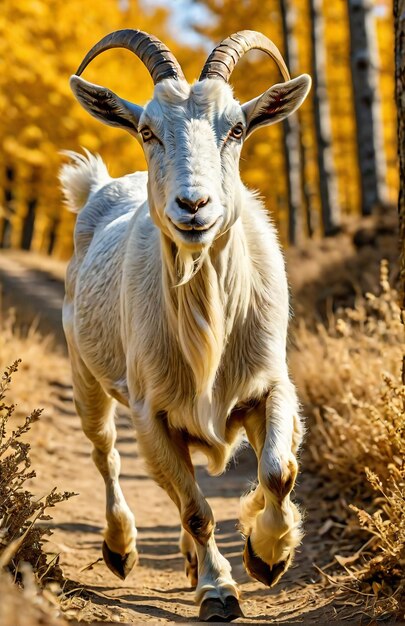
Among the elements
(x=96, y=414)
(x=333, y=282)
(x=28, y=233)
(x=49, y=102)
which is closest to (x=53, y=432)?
(x=96, y=414)

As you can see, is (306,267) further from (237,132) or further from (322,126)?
(237,132)

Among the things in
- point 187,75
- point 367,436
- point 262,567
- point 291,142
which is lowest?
point 262,567

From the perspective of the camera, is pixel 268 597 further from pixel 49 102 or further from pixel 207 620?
pixel 49 102

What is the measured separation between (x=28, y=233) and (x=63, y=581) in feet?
80.3

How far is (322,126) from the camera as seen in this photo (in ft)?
53.9

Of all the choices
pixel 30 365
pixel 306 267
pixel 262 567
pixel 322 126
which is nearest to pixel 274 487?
pixel 262 567

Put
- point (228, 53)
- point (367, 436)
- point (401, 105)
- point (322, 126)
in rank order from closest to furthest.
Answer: point (228, 53) → point (401, 105) → point (367, 436) → point (322, 126)

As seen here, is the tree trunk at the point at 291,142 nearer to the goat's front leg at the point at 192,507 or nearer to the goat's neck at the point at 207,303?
the goat's neck at the point at 207,303

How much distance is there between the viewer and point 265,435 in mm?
4582

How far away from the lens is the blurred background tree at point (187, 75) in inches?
693

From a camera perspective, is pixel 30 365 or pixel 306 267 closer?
pixel 30 365

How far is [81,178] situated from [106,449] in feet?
7.20

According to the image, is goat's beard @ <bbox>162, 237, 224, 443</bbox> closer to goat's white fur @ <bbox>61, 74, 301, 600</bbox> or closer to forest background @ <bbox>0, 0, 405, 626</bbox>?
goat's white fur @ <bbox>61, 74, 301, 600</bbox>

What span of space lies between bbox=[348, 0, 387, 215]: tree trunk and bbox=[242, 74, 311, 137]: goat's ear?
866cm
